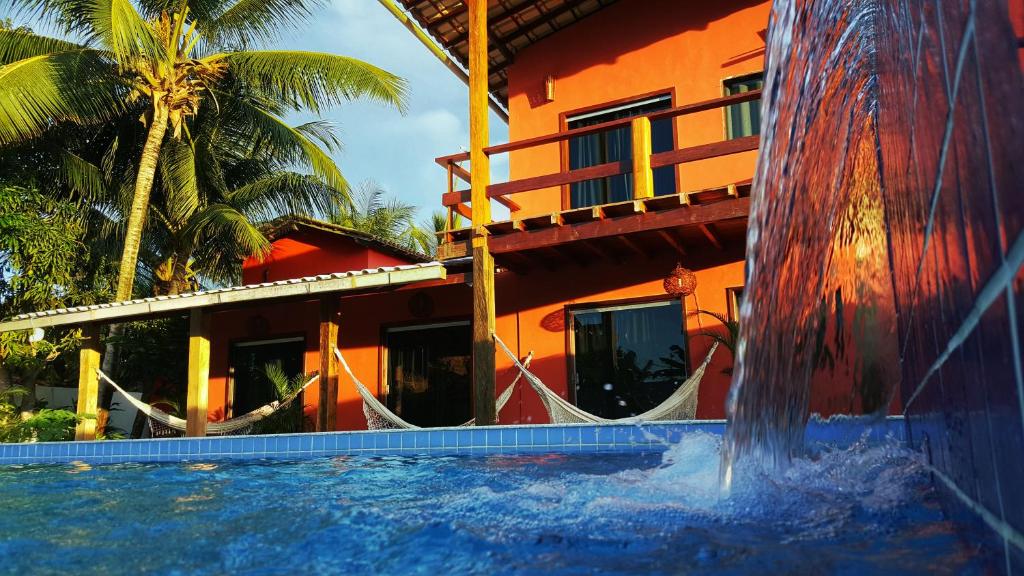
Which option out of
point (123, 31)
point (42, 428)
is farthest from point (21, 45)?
point (42, 428)

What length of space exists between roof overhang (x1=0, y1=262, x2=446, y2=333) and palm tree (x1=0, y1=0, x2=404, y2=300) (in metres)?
1.24

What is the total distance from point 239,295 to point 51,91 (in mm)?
4760

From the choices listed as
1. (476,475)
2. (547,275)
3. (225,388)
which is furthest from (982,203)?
(225,388)

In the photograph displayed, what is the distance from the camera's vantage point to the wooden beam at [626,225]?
7.38 metres

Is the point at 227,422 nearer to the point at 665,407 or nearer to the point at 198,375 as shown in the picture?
the point at 198,375

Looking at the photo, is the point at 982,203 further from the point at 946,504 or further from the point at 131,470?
the point at 131,470

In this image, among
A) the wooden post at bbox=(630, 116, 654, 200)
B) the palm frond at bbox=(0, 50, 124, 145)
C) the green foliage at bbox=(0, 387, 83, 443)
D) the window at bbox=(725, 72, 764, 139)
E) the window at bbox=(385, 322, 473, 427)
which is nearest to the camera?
the wooden post at bbox=(630, 116, 654, 200)

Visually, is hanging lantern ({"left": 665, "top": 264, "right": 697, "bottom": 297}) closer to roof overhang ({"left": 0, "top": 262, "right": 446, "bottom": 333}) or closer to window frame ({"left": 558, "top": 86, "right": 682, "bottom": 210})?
window frame ({"left": 558, "top": 86, "right": 682, "bottom": 210})

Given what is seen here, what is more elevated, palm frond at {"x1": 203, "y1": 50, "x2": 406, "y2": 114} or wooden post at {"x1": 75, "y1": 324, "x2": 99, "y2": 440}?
palm frond at {"x1": 203, "y1": 50, "x2": 406, "y2": 114}

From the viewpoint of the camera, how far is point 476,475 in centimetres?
425

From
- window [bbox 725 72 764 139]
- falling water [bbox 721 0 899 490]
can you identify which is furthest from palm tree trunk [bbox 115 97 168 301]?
falling water [bbox 721 0 899 490]

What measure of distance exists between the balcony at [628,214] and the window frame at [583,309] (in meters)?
0.52

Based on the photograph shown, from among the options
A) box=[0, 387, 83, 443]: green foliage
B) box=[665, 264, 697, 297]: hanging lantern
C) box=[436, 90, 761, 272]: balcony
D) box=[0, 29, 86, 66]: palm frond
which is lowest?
box=[0, 387, 83, 443]: green foliage

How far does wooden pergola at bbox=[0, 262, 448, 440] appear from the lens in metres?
8.98
